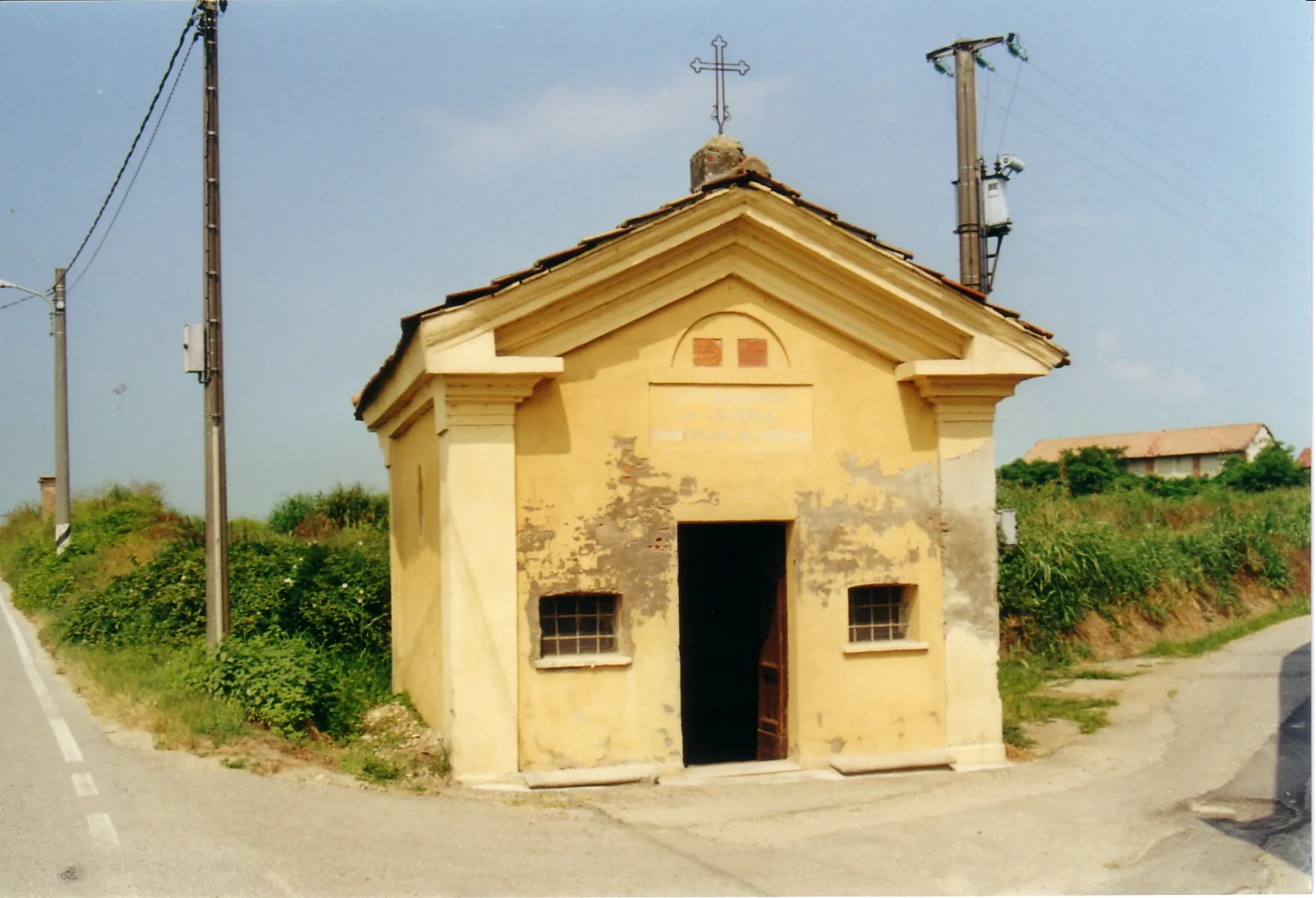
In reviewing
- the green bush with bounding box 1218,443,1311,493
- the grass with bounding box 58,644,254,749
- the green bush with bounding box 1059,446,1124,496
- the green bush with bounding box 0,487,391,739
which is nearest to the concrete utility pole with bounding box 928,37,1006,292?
the green bush with bounding box 0,487,391,739

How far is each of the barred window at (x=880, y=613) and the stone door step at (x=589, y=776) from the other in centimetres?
233

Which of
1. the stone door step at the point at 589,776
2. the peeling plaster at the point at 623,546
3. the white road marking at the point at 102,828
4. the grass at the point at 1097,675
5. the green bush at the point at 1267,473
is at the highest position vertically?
the green bush at the point at 1267,473

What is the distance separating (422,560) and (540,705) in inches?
109

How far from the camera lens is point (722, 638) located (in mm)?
12266

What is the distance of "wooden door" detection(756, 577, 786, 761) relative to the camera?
10.2 metres

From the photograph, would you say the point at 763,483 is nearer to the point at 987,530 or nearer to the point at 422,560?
A: the point at 987,530

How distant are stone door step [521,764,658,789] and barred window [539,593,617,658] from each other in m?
Result: 0.97

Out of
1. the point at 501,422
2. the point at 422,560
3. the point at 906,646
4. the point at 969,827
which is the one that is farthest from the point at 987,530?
the point at 422,560

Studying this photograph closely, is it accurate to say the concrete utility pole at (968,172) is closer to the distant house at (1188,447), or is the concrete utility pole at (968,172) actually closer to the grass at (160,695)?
the grass at (160,695)

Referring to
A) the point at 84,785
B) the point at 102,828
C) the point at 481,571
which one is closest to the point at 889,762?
the point at 481,571

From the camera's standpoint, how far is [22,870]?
689cm

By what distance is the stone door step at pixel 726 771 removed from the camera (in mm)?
9500

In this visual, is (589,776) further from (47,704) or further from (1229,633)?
(1229,633)

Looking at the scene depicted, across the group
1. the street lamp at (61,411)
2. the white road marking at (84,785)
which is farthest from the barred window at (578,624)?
the street lamp at (61,411)
